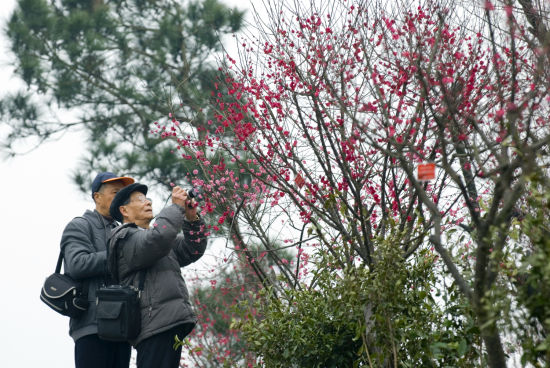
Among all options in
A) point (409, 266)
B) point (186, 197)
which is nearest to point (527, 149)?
point (409, 266)

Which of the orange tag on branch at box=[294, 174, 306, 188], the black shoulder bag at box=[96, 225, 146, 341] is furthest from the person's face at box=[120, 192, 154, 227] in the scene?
the orange tag on branch at box=[294, 174, 306, 188]

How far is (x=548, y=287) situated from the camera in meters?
2.41

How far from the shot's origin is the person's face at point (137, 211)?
4203mm

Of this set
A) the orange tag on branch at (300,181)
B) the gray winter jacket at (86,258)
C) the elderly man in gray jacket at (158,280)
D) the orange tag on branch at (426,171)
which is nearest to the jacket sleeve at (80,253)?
the gray winter jacket at (86,258)

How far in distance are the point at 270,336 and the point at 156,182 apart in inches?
258

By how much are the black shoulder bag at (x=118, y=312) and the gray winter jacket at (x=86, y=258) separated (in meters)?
0.24

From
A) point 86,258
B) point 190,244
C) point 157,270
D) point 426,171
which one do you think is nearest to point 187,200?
point 190,244

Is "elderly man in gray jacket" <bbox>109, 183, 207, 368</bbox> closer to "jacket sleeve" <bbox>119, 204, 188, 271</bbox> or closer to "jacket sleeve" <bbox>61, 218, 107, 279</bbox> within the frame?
"jacket sleeve" <bbox>119, 204, 188, 271</bbox>

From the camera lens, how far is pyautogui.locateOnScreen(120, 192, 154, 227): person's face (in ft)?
13.8

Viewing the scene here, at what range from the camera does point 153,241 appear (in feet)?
12.3

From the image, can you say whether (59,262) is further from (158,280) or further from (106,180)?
(158,280)

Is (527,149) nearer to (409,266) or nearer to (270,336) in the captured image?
(409,266)

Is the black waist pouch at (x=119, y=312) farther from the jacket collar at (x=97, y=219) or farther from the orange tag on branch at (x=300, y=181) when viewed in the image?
the orange tag on branch at (x=300, y=181)

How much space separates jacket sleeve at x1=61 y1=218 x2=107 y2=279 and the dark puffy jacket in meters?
0.19
